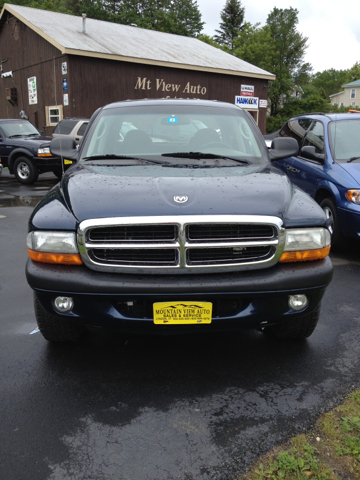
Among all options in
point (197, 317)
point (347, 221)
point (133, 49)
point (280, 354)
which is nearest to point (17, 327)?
point (197, 317)

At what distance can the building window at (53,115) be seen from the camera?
69.6ft

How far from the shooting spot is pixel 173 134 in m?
3.88

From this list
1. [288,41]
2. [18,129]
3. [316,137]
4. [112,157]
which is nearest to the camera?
→ [112,157]

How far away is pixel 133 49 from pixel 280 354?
2239cm

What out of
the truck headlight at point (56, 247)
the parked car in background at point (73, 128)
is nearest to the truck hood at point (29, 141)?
the parked car in background at point (73, 128)

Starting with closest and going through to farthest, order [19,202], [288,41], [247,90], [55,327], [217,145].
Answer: [55,327] → [217,145] → [19,202] → [247,90] → [288,41]

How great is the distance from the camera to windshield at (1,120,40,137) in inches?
524

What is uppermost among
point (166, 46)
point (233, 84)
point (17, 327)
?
point (166, 46)

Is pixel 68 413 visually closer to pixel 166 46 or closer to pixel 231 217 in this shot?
pixel 231 217

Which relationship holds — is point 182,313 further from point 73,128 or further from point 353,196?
point 73,128

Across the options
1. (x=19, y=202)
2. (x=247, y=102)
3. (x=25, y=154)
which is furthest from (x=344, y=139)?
(x=247, y=102)

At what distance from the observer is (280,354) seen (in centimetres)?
313

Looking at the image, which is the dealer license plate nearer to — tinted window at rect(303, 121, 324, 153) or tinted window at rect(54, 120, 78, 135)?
tinted window at rect(303, 121, 324, 153)

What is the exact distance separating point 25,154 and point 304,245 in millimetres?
11318
